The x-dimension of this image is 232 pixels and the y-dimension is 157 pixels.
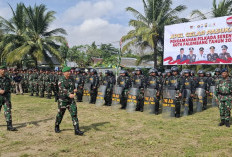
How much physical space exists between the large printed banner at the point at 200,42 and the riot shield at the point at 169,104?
729 cm

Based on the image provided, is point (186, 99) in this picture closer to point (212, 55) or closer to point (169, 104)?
point (169, 104)

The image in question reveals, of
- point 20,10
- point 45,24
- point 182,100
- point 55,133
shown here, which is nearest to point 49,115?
point 55,133

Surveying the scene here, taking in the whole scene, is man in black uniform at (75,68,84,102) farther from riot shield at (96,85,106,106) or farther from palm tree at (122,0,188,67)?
palm tree at (122,0,188,67)

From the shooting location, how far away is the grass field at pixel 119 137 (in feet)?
16.2

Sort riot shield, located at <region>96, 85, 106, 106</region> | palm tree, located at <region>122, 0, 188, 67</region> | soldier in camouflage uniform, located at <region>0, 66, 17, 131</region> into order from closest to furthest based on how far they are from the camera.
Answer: soldier in camouflage uniform, located at <region>0, 66, 17, 131</region> → riot shield, located at <region>96, 85, 106, 106</region> → palm tree, located at <region>122, 0, 188, 67</region>

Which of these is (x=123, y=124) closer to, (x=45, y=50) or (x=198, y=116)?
(x=198, y=116)

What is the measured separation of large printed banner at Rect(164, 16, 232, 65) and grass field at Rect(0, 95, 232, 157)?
6905 millimetres

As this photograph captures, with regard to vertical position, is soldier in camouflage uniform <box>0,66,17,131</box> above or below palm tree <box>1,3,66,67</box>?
below

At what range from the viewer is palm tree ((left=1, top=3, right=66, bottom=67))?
2091 cm

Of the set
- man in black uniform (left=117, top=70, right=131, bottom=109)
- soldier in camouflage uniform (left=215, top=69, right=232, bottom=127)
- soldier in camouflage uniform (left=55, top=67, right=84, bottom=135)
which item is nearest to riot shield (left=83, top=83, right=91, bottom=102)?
man in black uniform (left=117, top=70, right=131, bottom=109)

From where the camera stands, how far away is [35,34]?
72.0ft

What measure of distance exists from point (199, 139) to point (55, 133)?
3786 mm

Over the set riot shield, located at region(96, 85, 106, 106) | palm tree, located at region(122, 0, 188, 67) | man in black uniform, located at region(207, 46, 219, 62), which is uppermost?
palm tree, located at region(122, 0, 188, 67)

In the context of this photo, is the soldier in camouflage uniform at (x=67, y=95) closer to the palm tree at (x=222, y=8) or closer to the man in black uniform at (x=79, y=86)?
the man in black uniform at (x=79, y=86)
